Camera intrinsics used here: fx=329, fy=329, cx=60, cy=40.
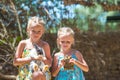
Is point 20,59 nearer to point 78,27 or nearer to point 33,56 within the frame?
point 33,56

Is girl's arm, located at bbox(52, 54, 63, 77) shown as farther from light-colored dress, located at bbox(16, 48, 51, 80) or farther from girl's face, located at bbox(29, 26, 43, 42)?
girl's face, located at bbox(29, 26, 43, 42)

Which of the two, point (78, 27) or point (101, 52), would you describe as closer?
point (78, 27)

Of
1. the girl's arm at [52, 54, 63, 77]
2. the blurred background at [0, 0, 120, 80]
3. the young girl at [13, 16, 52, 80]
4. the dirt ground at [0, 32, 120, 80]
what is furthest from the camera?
the dirt ground at [0, 32, 120, 80]

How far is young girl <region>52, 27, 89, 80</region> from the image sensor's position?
2848mm

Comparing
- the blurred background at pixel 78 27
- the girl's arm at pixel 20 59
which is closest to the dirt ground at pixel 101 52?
the blurred background at pixel 78 27

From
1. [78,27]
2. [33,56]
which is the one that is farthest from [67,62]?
[78,27]

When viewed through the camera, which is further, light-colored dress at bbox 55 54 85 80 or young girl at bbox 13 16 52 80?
light-colored dress at bbox 55 54 85 80

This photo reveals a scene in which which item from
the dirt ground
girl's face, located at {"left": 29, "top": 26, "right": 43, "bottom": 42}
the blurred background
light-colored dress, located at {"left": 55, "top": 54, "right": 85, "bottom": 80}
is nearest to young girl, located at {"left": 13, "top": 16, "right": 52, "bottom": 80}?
girl's face, located at {"left": 29, "top": 26, "right": 43, "bottom": 42}

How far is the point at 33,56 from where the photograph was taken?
2.81m

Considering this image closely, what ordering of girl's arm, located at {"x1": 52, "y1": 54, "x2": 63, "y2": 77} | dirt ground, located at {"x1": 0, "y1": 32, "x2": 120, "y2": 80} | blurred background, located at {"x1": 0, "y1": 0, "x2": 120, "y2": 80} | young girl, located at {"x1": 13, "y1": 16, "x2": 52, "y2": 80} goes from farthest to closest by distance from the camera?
dirt ground, located at {"x1": 0, "y1": 32, "x2": 120, "y2": 80}
blurred background, located at {"x1": 0, "y1": 0, "x2": 120, "y2": 80}
girl's arm, located at {"x1": 52, "y1": 54, "x2": 63, "y2": 77}
young girl, located at {"x1": 13, "y1": 16, "x2": 52, "y2": 80}

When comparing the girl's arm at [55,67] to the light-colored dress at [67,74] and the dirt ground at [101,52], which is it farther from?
the dirt ground at [101,52]

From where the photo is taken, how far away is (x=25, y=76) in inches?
112

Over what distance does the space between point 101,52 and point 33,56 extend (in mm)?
3938

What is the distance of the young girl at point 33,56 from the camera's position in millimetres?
2775
